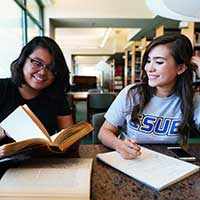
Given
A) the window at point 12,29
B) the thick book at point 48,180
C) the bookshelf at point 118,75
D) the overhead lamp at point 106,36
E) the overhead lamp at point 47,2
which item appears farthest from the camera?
the bookshelf at point 118,75

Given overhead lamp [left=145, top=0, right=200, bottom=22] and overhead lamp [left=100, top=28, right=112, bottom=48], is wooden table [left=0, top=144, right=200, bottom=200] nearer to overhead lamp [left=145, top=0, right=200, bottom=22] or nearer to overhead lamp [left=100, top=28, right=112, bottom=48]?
overhead lamp [left=145, top=0, right=200, bottom=22]

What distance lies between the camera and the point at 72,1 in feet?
16.0

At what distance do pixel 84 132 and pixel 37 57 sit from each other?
1.60 feet

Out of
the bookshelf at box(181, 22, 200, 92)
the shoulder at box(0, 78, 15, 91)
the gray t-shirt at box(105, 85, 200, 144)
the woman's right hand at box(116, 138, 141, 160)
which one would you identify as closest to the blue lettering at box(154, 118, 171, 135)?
the gray t-shirt at box(105, 85, 200, 144)

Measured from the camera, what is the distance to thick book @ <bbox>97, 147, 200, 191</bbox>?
666mm

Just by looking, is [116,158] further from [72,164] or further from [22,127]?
[22,127]

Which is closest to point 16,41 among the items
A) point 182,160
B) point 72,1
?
point 72,1

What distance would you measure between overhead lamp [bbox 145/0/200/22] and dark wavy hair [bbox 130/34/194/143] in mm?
110

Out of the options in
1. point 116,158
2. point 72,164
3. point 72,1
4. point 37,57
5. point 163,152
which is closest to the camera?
point 72,164

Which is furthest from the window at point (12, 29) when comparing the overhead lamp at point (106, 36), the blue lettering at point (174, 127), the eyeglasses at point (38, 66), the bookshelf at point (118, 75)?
Result: the bookshelf at point (118, 75)

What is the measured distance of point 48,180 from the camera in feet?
1.99

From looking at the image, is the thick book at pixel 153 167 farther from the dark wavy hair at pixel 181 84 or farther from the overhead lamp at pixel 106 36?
the overhead lamp at pixel 106 36

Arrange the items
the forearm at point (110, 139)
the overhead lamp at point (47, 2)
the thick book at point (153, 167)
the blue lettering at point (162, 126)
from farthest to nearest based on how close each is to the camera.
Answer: the overhead lamp at point (47, 2)
the blue lettering at point (162, 126)
the forearm at point (110, 139)
the thick book at point (153, 167)

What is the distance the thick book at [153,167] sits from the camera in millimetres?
666
